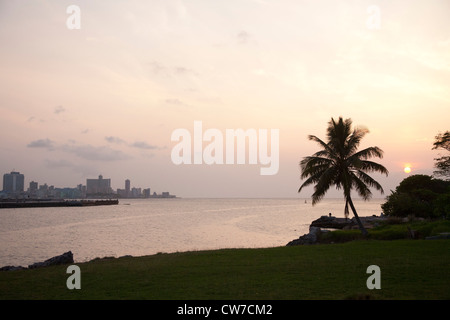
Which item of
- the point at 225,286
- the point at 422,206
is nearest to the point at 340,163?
the point at 225,286

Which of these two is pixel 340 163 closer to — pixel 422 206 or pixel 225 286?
pixel 225 286

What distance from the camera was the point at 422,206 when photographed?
49406 millimetres

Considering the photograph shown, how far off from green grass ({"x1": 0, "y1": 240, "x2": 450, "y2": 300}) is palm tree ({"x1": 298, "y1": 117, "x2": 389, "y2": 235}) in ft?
31.2

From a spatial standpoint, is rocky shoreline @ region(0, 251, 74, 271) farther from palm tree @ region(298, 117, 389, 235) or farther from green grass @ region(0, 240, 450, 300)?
palm tree @ region(298, 117, 389, 235)

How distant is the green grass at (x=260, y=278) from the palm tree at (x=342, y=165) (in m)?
9.52

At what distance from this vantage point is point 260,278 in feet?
41.2

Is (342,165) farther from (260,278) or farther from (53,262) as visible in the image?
(53,262)

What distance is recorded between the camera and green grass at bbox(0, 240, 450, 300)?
10.5 meters

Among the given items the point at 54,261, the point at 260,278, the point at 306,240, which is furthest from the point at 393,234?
the point at 54,261

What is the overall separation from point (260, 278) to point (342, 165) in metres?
17.1

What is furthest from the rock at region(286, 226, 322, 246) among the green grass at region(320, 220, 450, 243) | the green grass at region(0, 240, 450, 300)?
the green grass at region(0, 240, 450, 300)

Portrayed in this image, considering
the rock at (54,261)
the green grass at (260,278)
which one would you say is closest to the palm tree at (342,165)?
the green grass at (260,278)

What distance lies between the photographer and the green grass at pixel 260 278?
10.5 metres
